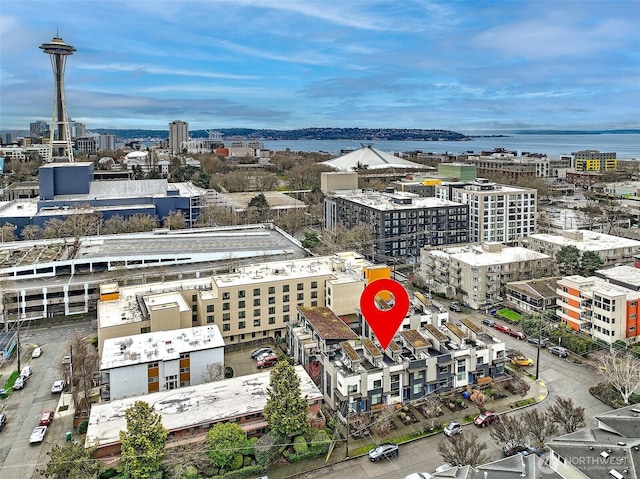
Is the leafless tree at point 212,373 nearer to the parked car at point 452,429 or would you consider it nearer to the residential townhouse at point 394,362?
the residential townhouse at point 394,362

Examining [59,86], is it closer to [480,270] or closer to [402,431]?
[480,270]

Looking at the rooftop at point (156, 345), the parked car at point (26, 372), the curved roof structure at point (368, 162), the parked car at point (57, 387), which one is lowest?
the parked car at point (57, 387)

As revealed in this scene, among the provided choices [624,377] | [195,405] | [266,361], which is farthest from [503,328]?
[195,405]

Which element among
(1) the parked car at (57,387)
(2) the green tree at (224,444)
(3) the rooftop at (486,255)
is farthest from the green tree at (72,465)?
(3) the rooftop at (486,255)

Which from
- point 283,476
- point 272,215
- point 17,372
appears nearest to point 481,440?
point 283,476

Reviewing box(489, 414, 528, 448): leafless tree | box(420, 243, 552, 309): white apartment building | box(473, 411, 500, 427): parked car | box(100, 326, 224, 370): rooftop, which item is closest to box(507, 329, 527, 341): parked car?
box(420, 243, 552, 309): white apartment building

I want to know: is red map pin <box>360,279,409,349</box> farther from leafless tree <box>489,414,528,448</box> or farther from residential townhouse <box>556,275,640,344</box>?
residential townhouse <box>556,275,640,344</box>
